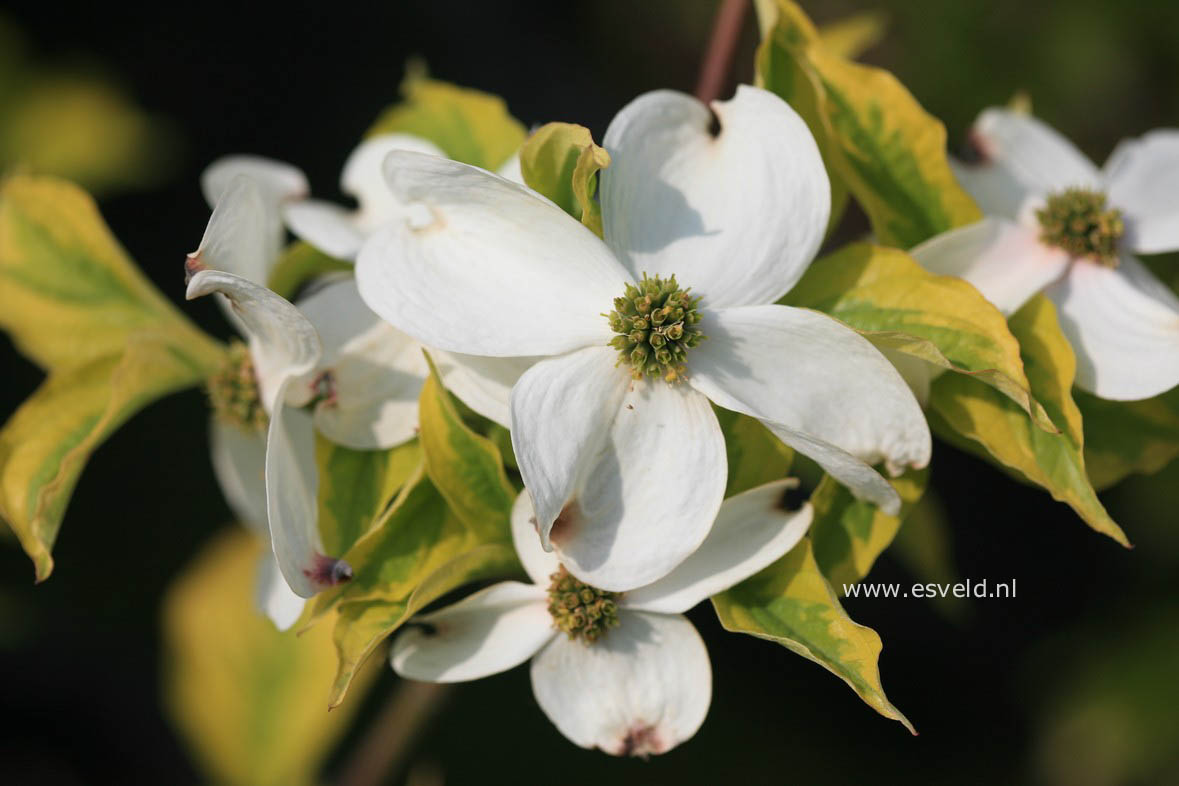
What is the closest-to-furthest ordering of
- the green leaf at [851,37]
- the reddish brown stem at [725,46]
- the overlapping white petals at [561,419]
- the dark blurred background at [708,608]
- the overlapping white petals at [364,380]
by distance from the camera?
the overlapping white petals at [561,419] < the overlapping white petals at [364,380] < the reddish brown stem at [725,46] < the green leaf at [851,37] < the dark blurred background at [708,608]

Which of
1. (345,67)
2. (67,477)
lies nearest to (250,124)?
(345,67)

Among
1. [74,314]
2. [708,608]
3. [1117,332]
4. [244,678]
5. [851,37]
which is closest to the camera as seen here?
[1117,332]

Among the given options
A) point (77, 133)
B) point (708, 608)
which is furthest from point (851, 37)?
point (77, 133)

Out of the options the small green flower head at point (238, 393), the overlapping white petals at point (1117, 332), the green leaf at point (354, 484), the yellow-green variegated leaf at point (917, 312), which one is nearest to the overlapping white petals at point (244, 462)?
the small green flower head at point (238, 393)

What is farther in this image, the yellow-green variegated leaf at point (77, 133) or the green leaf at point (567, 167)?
the yellow-green variegated leaf at point (77, 133)

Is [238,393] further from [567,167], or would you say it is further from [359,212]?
[567,167]

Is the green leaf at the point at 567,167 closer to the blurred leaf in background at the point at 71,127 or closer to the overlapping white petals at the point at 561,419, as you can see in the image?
the overlapping white petals at the point at 561,419

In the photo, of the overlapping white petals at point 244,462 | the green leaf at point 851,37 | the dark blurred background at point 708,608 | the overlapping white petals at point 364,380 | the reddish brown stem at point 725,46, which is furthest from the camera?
the dark blurred background at point 708,608
